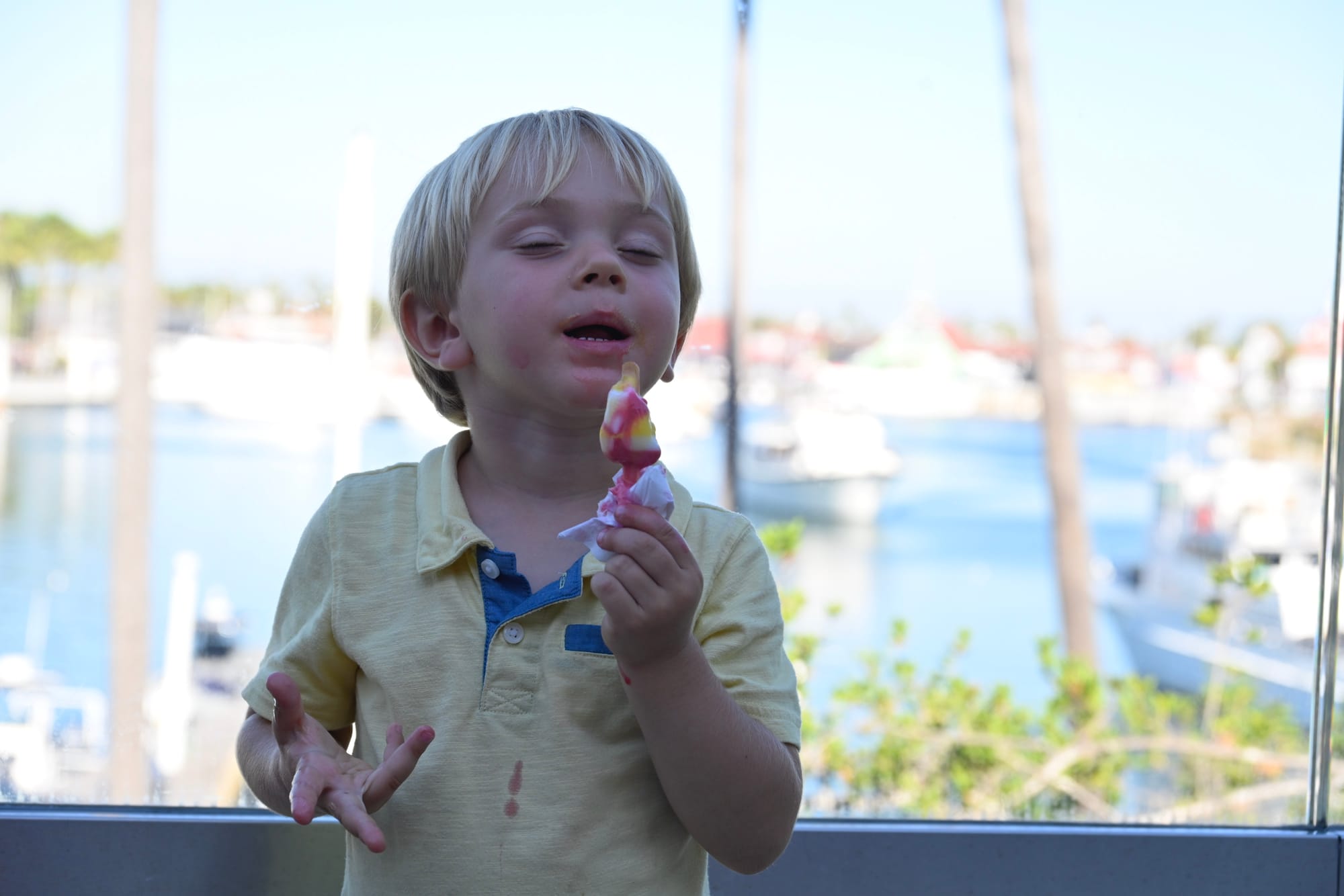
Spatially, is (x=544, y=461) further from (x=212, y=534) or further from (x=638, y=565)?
(x=212, y=534)

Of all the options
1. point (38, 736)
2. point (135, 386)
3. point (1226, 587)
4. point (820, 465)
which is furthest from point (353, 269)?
point (820, 465)

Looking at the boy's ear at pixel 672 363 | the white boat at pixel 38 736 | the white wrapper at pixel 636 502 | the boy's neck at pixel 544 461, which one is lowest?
the white boat at pixel 38 736

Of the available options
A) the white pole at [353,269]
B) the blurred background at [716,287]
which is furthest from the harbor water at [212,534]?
the white pole at [353,269]

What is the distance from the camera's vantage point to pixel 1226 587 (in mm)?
3529

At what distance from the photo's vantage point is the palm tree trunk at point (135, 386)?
8.38ft

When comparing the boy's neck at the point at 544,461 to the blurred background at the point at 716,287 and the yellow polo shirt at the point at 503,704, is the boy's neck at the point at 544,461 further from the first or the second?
the blurred background at the point at 716,287

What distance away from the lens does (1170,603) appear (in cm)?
522

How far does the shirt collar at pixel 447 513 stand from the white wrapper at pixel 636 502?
7cm

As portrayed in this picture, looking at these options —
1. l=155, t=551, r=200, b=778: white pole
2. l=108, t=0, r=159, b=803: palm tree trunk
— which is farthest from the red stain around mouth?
l=108, t=0, r=159, b=803: palm tree trunk

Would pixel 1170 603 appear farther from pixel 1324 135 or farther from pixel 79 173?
pixel 79 173

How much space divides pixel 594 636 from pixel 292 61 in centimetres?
167

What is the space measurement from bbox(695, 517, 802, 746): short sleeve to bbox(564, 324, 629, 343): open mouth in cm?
23

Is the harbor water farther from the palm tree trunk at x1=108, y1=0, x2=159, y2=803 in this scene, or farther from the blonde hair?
the blonde hair

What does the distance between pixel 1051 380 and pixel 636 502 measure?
3.80m
